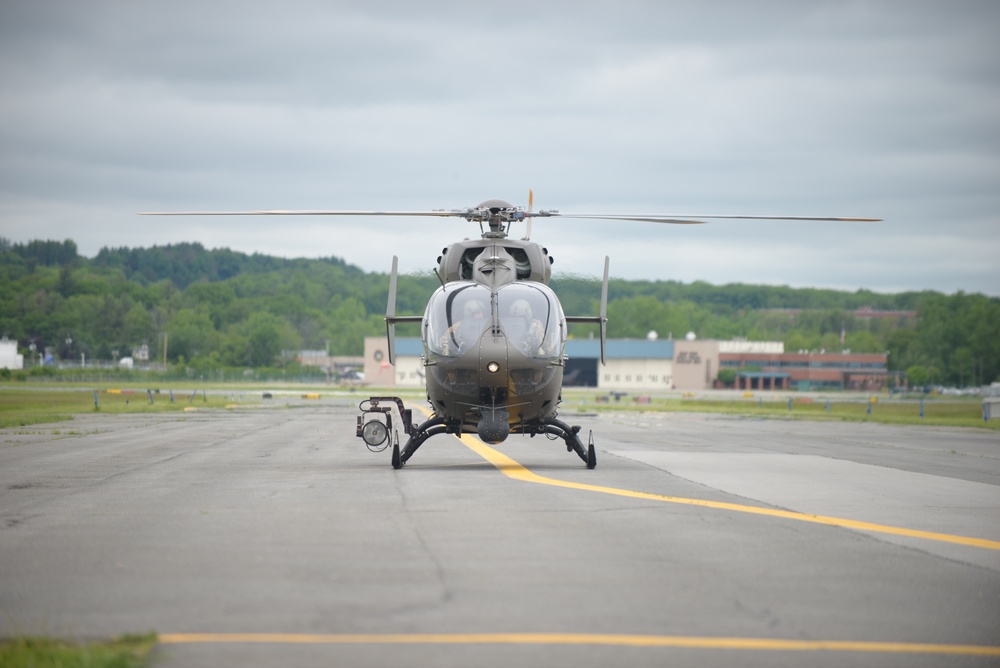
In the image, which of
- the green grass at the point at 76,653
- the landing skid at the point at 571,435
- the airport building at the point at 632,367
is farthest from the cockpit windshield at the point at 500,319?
the airport building at the point at 632,367

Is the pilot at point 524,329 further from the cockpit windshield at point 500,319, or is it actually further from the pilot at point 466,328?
the pilot at point 466,328

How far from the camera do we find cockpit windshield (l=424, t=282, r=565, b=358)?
62.1 ft

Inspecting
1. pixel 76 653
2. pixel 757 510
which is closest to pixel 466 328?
pixel 757 510

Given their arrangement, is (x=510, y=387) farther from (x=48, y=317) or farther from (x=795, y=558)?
→ (x=48, y=317)

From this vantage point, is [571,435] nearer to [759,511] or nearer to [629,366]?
[759,511]

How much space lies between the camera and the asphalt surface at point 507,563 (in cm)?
702

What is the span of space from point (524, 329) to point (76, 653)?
12.9 metres

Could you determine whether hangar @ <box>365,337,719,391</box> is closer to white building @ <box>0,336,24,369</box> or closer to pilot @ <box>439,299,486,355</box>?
white building @ <box>0,336,24,369</box>

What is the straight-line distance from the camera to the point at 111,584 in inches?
347

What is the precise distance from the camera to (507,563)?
9.77 m

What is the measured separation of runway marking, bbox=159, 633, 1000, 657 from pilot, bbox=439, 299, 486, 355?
11.9 metres

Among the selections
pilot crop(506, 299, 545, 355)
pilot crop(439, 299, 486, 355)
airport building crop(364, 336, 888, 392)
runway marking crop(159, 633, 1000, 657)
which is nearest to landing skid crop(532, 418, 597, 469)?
pilot crop(506, 299, 545, 355)

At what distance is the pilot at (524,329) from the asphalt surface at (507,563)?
2046 millimetres

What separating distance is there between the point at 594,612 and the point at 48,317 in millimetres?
204616
